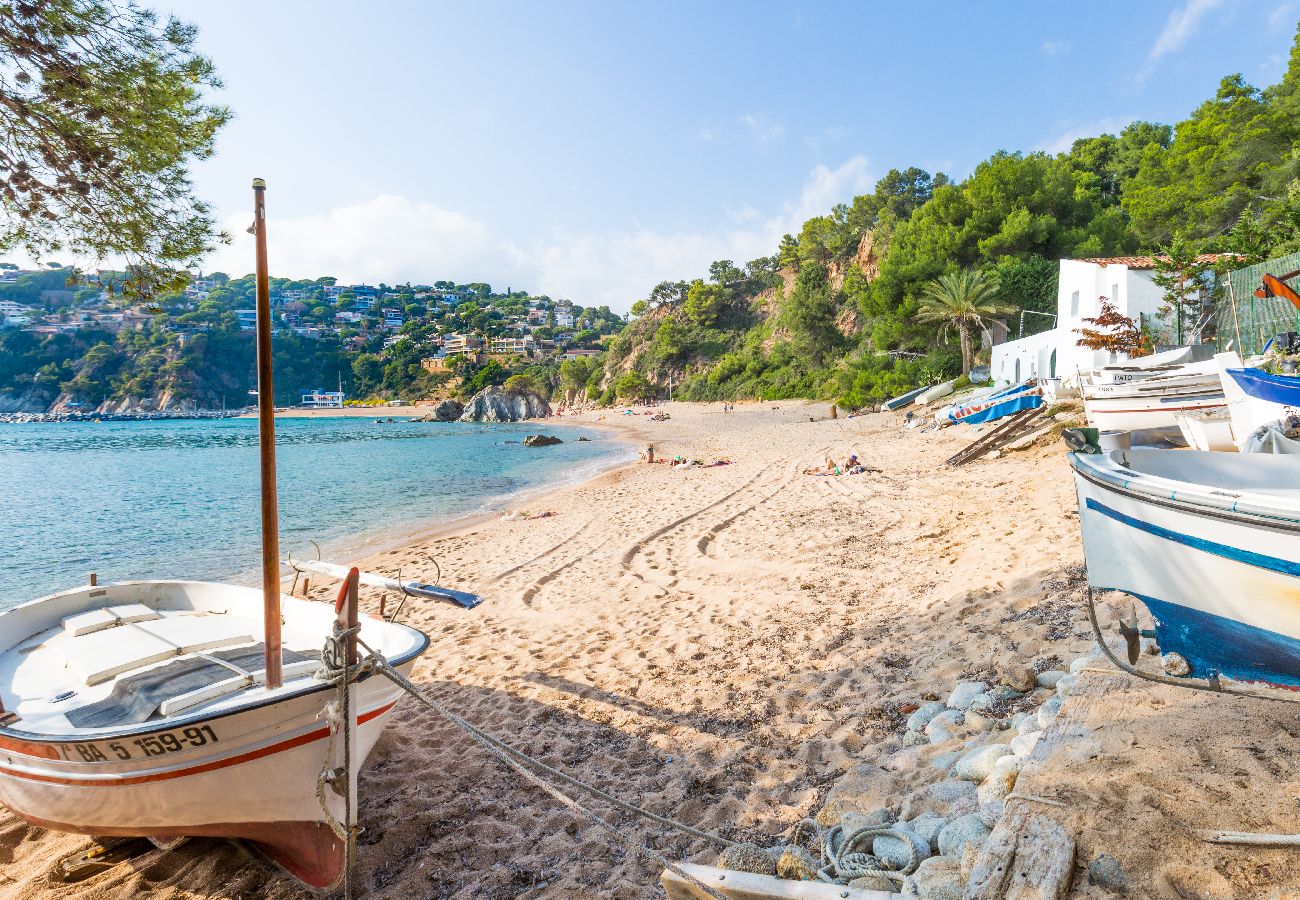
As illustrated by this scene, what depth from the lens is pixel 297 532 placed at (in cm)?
1614

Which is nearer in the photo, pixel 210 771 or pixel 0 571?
pixel 210 771

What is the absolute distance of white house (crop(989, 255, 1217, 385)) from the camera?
18406 millimetres

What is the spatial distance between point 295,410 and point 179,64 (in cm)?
12532

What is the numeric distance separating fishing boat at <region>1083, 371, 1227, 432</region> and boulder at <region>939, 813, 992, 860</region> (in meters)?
9.59

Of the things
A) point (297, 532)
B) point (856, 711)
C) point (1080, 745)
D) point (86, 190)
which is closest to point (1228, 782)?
point (1080, 745)

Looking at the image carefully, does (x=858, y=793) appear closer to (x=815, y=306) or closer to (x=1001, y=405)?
(x=1001, y=405)

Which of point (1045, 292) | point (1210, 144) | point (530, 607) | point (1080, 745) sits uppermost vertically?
point (1210, 144)

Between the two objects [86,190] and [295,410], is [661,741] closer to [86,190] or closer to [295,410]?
[86,190]

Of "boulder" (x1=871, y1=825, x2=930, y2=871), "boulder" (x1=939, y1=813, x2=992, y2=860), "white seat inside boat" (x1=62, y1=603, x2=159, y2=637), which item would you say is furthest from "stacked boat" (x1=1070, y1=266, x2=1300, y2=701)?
"white seat inside boat" (x1=62, y1=603, x2=159, y2=637)

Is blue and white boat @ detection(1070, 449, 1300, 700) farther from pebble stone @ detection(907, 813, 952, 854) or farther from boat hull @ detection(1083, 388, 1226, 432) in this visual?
boat hull @ detection(1083, 388, 1226, 432)

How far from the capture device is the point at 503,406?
79312mm

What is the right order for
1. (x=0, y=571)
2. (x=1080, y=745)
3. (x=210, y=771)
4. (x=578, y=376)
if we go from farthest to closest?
(x=578, y=376) < (x=0, y=571) < (x=210, y=771) < (x=1080, y=745)

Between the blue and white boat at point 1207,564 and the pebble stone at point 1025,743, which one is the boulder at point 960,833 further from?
the blue and white boat at point 1207,564

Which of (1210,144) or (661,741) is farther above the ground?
(1210,144)
